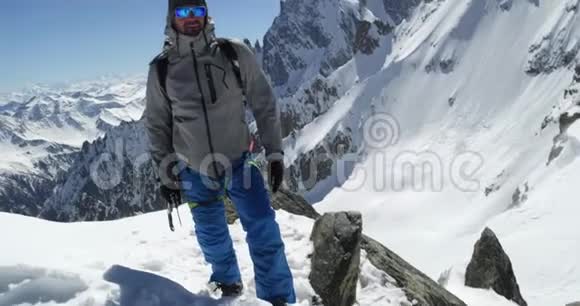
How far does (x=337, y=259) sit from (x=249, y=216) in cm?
294

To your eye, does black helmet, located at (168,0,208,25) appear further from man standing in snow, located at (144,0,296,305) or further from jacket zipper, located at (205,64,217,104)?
jacket zipper, located at (205,64,217,104)

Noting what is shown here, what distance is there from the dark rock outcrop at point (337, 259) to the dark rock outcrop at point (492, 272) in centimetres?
1076

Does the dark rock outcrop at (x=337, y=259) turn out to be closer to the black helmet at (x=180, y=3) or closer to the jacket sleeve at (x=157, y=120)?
the jacket sleeve at (x=157, y=120)

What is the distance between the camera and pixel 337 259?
8.95 m

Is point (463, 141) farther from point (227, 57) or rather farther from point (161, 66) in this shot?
point (161, 66)

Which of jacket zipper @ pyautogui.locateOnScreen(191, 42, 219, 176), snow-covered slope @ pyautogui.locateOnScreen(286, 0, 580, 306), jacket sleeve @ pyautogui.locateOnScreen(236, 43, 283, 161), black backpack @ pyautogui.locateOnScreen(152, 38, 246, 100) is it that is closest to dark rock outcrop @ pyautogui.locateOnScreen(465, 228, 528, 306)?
jacket sleeve @ pyautogui.locateOnScreen(236, 43, 283, 161)

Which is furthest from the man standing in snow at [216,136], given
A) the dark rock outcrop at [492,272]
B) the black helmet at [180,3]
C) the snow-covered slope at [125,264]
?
the dark rock outcrop at [492,272]

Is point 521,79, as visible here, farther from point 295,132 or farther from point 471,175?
point 295,132

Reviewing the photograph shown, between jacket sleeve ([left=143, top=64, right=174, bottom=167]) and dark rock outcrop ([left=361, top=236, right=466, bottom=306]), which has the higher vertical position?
jacket sleeve ([left=143, top=64, right=174, bottom=167])

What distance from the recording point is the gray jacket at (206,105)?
6230 mm

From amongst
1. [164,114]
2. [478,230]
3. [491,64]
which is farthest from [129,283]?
[491,64]

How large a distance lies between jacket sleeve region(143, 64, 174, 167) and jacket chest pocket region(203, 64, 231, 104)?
2.25 ft

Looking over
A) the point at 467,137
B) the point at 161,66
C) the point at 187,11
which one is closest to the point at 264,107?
the point at 161,66

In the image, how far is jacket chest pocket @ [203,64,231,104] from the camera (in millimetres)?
6211
